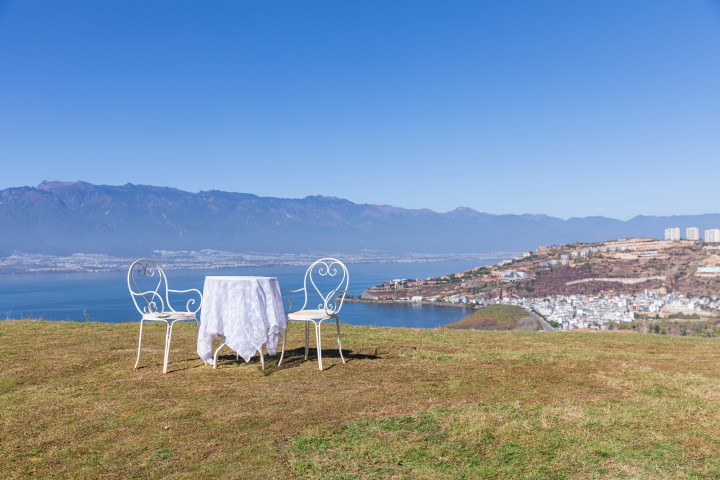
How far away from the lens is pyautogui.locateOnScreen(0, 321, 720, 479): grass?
2.98 metres

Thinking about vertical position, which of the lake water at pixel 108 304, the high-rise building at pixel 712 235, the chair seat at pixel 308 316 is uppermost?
the high-rise building at pixel 712 235

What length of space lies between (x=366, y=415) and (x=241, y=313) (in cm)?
202

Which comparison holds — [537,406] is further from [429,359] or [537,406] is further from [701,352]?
[701,352]

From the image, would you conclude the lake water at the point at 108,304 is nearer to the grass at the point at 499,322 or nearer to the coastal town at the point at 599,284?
the grass at the point at 499,322

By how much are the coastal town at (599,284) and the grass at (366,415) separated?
476 inches

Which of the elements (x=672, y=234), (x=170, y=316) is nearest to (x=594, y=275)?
(x=672, y=234)

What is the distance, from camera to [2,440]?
3.40 m

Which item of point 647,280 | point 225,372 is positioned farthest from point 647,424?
point 647,280

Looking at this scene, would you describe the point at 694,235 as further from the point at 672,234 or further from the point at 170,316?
the point at 170,316

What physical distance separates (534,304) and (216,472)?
2087 centimetres

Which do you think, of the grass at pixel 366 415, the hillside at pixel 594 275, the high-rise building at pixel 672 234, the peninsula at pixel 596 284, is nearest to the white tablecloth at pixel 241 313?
the grass at pixel 366 415

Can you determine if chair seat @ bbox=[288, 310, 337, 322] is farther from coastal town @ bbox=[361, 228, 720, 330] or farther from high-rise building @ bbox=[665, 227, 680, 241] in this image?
high-rise building @ bbox=[665, 227, 680, 241]

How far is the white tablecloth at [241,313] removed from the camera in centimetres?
540

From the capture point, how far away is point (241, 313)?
5418 millimetres
